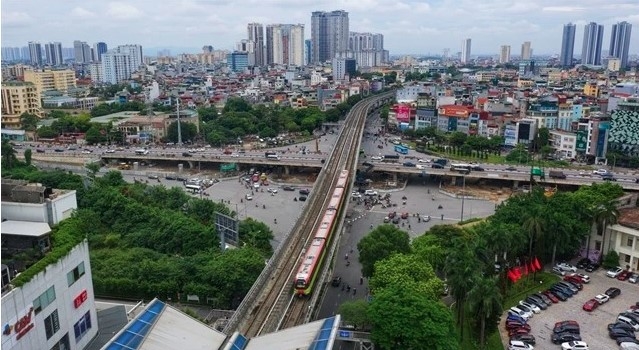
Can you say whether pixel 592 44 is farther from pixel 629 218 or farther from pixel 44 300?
pixel 44 300

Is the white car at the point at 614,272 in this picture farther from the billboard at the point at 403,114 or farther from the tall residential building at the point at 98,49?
the tall residential building at the point at 98,49

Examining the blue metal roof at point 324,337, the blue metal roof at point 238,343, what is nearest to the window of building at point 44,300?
the blue metal roof at point 238,343

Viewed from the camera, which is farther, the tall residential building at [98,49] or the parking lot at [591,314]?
the tall residential building at [98,49]

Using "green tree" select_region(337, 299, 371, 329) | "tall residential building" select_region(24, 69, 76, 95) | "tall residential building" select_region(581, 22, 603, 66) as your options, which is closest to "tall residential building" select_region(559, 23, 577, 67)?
"tall residential building" select_region(581, 22, 603, 66)

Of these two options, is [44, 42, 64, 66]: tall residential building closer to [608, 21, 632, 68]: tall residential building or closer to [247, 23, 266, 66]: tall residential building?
[247, 23, 266, 66]: tall residential building

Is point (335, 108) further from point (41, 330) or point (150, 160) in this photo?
point (41, 330)
